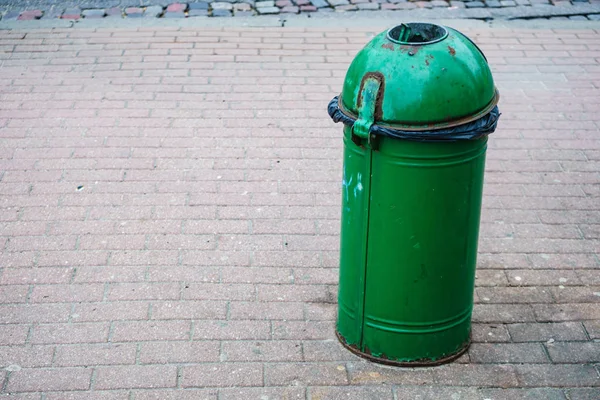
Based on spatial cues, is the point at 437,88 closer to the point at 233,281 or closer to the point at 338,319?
the point at 338,319

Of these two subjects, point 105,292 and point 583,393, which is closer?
point 583,393

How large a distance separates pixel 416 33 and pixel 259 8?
5.40m

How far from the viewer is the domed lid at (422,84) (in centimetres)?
317

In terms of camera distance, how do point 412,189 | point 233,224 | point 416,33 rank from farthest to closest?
point 233,224
point 416,33
point 412,189

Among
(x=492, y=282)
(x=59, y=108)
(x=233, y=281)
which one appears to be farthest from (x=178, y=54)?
(x=492, y=282)

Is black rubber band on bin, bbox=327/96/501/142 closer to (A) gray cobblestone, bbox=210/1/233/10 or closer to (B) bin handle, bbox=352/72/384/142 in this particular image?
(B) bin handle, bbox=352/72/384/142

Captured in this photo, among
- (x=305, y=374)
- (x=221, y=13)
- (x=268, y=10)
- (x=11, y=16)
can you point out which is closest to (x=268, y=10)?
(x=268, y=10)

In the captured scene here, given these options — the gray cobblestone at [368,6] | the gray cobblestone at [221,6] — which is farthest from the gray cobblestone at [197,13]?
the gray cobblestone at [368,6]

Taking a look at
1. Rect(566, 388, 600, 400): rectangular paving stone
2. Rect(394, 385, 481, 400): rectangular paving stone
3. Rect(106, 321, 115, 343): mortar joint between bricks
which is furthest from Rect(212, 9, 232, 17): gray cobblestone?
Rect(566, 388, 600, 400): rectangular paving stone

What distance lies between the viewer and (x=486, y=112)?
329 cm

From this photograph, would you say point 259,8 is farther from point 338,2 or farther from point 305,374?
point 305,374

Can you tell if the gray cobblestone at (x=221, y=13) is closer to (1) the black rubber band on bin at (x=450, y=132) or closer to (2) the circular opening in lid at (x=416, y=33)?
(2) the circular opening in lid at (x=416, y=33)

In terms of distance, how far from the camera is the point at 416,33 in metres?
3.53

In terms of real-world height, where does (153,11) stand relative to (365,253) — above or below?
below
